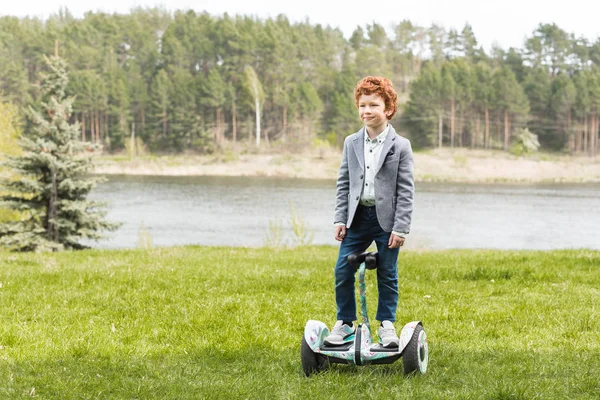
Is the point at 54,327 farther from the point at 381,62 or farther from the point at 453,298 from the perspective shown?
the point at 381,62

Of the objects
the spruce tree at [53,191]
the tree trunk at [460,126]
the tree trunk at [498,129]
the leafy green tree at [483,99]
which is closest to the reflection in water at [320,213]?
the spruce tree at [53,191]

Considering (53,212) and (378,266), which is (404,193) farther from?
(53,212)

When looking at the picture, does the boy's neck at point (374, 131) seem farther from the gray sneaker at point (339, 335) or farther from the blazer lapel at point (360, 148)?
the gray sneaker at point (339, 335)

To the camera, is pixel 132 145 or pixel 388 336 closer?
pixel 388 336

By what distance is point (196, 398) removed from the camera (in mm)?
4934

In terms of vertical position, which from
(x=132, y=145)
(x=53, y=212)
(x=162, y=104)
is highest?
(x=162, y=104)

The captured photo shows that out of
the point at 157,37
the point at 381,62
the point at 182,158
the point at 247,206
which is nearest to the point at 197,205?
the point at 247,206

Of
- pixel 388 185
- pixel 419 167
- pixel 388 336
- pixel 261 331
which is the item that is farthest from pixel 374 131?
pixel 419 167

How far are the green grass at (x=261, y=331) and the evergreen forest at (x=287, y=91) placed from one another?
296 ft

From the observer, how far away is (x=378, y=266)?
5.61 m

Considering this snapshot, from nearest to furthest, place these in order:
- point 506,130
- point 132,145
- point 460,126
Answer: point 132,145 → point 506,130 → point 460,126

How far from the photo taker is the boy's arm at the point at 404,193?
17.7 ft

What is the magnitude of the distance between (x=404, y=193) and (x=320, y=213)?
37.2 meters

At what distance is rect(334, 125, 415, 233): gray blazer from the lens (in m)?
5.48
